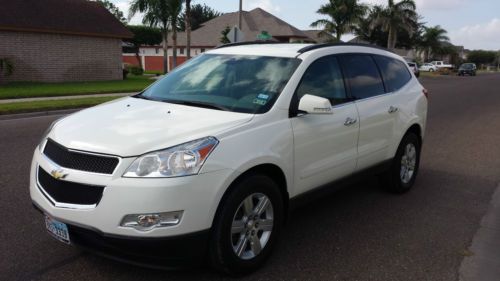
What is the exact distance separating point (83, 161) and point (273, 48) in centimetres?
225

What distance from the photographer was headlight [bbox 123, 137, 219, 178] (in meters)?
3.09

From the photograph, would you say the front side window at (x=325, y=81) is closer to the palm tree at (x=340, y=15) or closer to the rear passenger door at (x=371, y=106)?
the rear passenger door at (x=371, y=106)

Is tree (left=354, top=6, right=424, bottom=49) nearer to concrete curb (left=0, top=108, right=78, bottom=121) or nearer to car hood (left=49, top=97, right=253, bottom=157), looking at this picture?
concrete curb (left=0, top=108, right=78, bottom=121)

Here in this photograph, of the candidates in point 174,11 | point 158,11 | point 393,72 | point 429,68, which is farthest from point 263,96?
point 429,68

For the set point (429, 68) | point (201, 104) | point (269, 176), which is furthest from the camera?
point (429, 68)

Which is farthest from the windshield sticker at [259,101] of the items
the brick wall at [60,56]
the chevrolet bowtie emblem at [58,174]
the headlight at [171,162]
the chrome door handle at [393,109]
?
the brick wall at [60,56]

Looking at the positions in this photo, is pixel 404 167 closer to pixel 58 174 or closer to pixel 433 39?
pixel 58 174

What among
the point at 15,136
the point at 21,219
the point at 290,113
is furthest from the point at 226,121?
the point at 15,136

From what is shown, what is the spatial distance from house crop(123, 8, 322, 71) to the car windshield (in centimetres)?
4320

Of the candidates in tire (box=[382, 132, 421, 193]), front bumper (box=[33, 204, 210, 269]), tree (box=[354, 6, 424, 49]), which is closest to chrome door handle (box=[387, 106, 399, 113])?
tire (box=[382, 132, 421, 193])

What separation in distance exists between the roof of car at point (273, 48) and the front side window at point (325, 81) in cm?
17

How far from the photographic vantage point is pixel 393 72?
19.2ft

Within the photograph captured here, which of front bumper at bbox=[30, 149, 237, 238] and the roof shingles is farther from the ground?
the roof shingles

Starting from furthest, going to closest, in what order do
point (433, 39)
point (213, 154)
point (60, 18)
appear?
point (433, 39)
point (60, 18)
point (213, 154)
